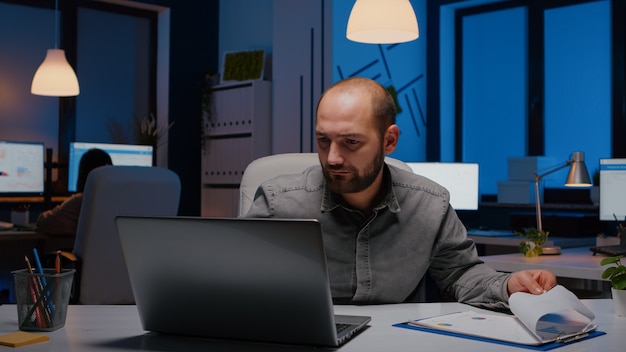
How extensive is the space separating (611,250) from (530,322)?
2245 millimetres

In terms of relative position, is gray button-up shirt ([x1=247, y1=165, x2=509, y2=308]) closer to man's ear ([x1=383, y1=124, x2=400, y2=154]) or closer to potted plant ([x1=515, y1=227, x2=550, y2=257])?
man's ear ([x1=383, y1=124, x2=400, y2=154])

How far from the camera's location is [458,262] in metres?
1.79

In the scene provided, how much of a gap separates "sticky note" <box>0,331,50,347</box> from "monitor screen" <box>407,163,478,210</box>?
3459 mm

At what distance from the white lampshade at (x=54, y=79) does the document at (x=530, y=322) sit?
154 inches

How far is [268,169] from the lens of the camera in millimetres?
2152

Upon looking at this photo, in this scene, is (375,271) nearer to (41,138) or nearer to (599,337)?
(599,337)

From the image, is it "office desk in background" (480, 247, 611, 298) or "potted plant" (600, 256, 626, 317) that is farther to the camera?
"office desk in background" (480, 247, 611, 298)

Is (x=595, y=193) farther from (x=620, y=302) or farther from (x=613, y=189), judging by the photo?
(x=620, y=302)

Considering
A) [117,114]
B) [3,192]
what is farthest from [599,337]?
[117,114]

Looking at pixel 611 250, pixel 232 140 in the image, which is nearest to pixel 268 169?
pixel 611 250

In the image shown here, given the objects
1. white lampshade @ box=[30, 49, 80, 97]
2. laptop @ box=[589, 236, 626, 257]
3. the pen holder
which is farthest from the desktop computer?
white lampshade @ box=[30, 49, 80, 97]

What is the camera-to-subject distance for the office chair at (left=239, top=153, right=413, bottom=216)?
6.97ft

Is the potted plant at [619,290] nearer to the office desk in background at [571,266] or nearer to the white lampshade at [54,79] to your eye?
the office desk in background at [571,266]

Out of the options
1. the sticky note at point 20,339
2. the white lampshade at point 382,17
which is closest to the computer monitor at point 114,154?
the white lampshade at point 382,17
